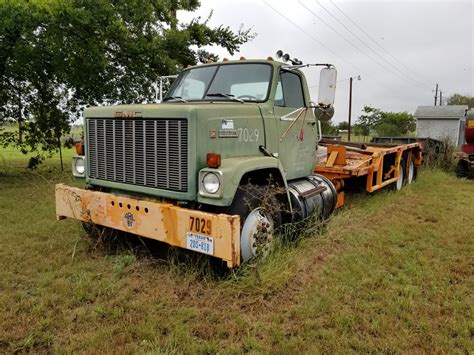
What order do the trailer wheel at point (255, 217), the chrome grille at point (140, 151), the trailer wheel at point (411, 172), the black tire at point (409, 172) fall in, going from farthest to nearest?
the trailer wheel at point (411, 172) < the black tire at point (409, 172) < the trailer wheel at point (255, 217) < the chrome grille at point (140, 151)

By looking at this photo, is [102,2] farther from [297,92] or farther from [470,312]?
[470,312]

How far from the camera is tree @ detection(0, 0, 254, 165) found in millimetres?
8742

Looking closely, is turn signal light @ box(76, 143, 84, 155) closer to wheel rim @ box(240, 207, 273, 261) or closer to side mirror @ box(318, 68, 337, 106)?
wheel rim @ box(240, 207, 273, 261)

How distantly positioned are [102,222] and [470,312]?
363 cm

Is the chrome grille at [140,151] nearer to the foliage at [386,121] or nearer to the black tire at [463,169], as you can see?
the black tire at [463,169]

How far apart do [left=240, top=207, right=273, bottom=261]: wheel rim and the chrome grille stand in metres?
0.74

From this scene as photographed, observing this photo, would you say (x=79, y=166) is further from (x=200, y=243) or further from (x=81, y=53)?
(x=81, y=53)

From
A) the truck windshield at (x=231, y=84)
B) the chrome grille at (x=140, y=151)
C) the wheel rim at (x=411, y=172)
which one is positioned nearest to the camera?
the chrome grille at (x=140, y=151)

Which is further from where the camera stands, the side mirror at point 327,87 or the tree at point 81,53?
the tree at point 81,53

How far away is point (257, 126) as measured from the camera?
4.60m

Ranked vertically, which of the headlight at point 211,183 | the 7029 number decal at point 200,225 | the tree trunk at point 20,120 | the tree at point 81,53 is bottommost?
the 7029 number decal at point 200,225

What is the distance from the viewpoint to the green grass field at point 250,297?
305 cm

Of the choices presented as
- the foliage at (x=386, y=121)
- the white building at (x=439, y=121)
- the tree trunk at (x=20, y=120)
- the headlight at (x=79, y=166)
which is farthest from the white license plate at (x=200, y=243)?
the foliage at (x=386, y=121)

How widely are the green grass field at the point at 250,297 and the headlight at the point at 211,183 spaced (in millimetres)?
838
